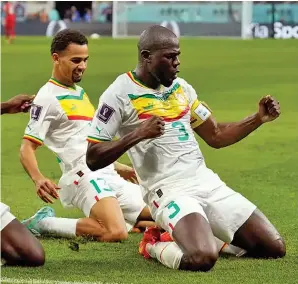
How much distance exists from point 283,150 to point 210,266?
749 cm

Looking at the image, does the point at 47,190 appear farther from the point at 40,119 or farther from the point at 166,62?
the point at 166,62

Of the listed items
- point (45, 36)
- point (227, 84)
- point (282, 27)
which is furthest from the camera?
point (45, 36)

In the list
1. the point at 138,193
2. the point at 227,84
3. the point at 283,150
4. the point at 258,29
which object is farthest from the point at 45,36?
the point at 138,193

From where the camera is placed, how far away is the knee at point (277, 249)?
333 inches

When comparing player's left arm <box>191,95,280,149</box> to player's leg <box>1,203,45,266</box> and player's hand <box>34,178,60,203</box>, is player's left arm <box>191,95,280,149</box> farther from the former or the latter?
player's leg <box>1,203,45,266</box>

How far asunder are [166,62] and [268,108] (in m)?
0.87

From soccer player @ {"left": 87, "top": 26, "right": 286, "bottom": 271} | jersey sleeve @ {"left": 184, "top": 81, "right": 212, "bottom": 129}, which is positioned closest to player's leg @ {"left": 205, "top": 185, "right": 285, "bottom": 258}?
soccer player @ {"left": 87, "top": 26, "right": 286, "bottom": 271}

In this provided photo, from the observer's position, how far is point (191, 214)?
8.12 metres

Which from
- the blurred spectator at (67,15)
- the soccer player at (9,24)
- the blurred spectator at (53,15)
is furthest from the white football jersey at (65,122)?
the blurred spectator at (67,15)

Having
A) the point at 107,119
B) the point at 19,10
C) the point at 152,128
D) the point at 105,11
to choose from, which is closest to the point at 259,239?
the point at 152,128

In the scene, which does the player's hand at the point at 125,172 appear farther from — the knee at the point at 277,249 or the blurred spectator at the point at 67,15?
the blurred spectator at the point at 67,15

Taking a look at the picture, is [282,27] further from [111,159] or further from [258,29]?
[111,159]

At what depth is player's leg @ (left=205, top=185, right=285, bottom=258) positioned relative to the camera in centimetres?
846

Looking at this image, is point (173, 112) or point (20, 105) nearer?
point (20, 105)
